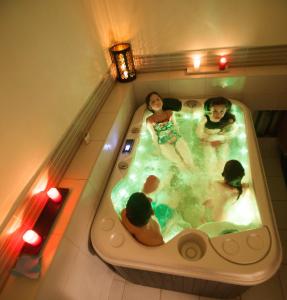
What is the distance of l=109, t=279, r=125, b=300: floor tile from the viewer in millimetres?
1359

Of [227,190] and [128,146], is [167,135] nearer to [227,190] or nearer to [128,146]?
[128,146]

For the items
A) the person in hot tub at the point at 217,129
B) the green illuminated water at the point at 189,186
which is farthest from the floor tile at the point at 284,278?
the person in hot tub at the point at 217,129

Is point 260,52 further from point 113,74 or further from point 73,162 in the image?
point 73,162

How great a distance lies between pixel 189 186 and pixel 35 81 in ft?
3.88

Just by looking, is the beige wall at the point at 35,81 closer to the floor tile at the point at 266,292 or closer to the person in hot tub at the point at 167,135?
the person in hot tub at the point at 167,135

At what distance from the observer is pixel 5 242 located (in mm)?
846

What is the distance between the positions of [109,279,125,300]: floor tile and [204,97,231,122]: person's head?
1.38m

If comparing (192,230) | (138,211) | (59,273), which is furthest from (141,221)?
(59,273)

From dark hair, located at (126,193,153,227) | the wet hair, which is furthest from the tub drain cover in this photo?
the wet hair

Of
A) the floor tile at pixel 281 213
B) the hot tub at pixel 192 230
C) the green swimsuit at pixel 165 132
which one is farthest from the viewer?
the green swimsuit at pixel 165 132

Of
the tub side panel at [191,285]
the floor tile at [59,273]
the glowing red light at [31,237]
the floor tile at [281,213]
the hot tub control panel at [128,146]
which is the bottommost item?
the floor tile at [59,273]

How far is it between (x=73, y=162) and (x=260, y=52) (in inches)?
68.0

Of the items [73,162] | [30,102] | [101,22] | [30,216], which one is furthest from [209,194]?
[101,22]

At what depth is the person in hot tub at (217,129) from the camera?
5.14 ft
